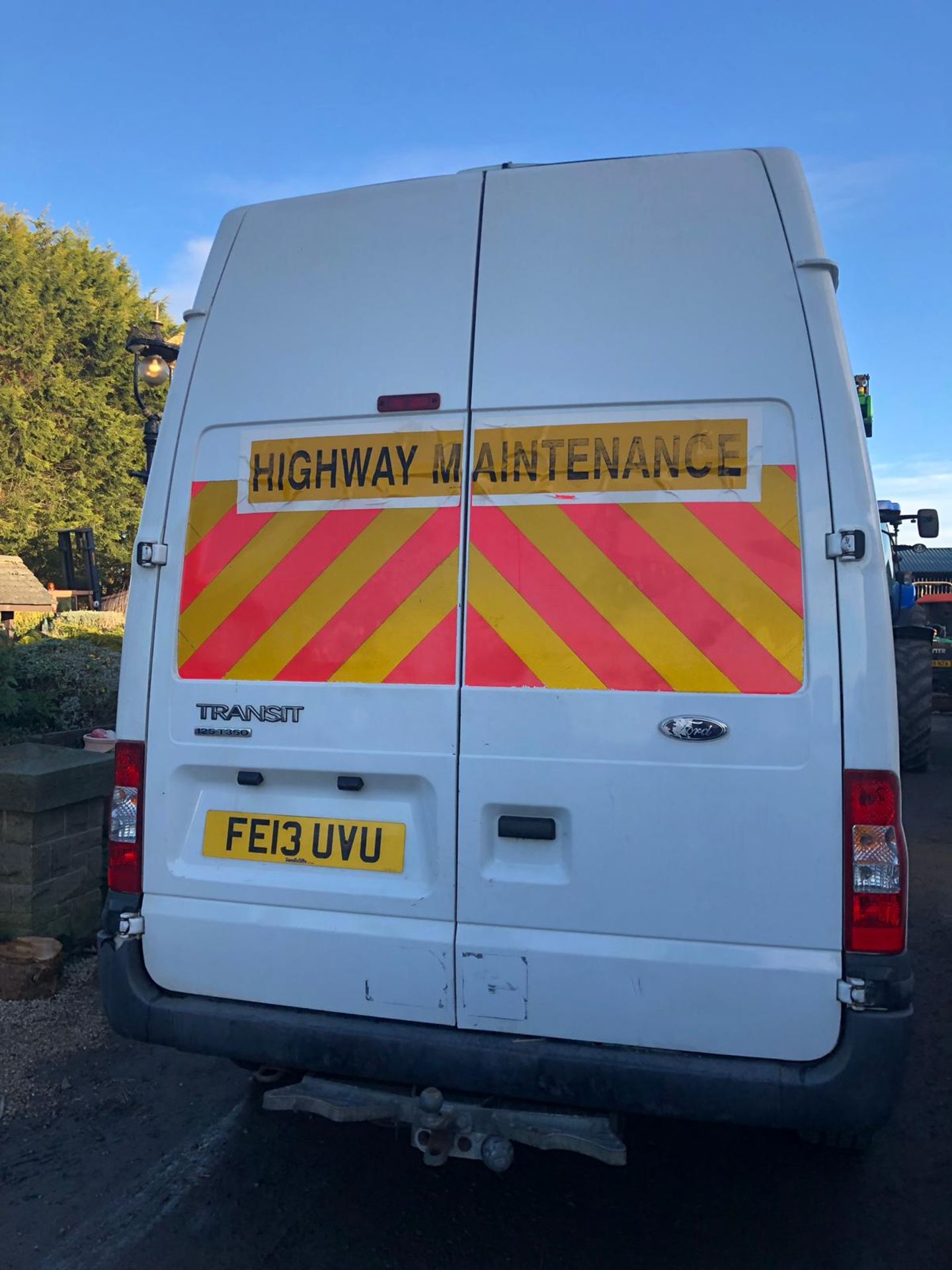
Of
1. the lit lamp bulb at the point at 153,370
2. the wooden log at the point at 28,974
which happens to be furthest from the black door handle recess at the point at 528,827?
the lit lamp bulb at the point at 153,370

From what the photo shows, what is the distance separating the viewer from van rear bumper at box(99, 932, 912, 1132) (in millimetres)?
2414

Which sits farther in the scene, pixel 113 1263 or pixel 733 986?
pixel 113 1263

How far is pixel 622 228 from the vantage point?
2.80 meters

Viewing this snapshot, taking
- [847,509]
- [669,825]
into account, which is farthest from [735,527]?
[669,825]

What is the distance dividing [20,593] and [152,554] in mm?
15738

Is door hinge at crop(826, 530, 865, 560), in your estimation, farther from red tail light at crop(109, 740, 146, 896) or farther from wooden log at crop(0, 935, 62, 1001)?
wooden log at crop(0, 935, 62, 1001)

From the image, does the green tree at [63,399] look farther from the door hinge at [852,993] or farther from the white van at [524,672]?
the door hinge at [852,993]

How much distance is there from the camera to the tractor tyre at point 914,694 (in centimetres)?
1124

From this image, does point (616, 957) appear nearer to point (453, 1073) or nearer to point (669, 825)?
point (669, 825)

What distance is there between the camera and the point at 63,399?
2844cm

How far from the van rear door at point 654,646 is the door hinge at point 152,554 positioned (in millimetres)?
971

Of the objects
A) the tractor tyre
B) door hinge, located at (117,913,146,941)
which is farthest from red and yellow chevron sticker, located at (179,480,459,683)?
the tractor tyre

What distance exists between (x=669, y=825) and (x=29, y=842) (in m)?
3.50

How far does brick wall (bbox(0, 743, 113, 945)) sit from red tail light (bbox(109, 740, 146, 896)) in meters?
2.03
